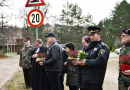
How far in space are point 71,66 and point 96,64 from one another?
1.57 meters

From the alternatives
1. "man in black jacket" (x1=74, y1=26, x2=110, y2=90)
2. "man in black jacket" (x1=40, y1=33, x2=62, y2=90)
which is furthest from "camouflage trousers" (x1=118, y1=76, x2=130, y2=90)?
"man in black jacket" (x1=40, y1=33, x2=62, y2=90)

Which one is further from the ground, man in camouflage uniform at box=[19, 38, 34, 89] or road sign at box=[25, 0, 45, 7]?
road sign at box=[25, 0, 45, 7]

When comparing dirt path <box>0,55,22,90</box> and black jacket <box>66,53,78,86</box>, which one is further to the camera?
dirt path <box>0,55,22,90</box>

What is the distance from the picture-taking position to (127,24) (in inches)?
1313

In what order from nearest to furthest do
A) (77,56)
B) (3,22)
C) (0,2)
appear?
(77,56)
(0,2)
(3,22)

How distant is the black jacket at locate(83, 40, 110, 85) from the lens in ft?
8.68

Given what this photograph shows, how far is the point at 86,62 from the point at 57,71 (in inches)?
64.7

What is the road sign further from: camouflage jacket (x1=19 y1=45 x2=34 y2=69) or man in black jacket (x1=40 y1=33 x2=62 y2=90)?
camouflage jacket (x1=19 y1=45 x2=34 y2=69)

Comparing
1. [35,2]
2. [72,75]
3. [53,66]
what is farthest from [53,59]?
[35,2]

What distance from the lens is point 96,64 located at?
2.64 meters

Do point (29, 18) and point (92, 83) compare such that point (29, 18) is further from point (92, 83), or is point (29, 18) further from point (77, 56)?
point (92, 83)

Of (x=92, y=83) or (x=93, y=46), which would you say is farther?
(x=93, y=46)

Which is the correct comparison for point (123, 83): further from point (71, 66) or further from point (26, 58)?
point (26, 58)

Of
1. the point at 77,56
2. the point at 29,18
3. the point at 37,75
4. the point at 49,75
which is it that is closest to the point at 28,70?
the point at 37,75
